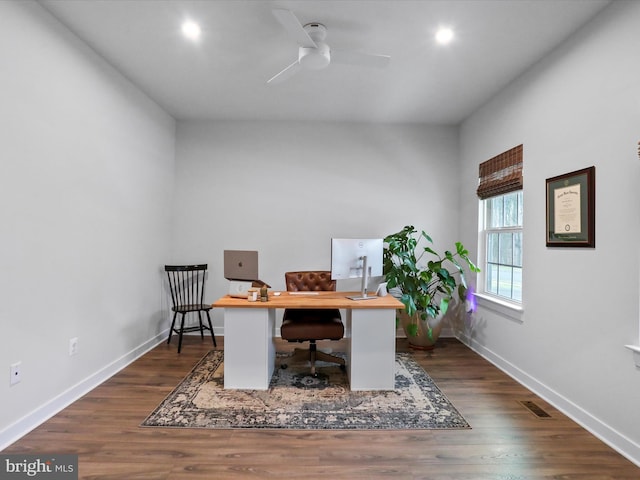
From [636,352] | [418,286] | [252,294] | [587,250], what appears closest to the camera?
[636,352]

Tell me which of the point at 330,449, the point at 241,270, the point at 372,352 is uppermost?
the point at 241,270

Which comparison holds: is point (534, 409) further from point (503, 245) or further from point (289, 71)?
point (289, 71)

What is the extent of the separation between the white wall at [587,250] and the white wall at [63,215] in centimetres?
362

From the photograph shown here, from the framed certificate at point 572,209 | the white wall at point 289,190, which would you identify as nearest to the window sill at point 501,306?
the framed certificate at point 572,209

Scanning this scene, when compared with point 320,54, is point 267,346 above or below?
below

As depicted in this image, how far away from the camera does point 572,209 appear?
2.51 meters

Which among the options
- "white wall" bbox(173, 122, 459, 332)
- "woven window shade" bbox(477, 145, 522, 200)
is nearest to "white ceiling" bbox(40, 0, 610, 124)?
"white wall" bbox(173, 122, 459, 332)

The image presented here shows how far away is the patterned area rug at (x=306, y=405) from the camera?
92.5 inches

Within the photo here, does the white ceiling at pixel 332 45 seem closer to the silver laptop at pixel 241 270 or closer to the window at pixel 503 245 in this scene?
the window at pixel 503 245

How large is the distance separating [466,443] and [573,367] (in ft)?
3.33

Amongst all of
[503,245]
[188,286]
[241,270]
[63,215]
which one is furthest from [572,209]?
[188,286]

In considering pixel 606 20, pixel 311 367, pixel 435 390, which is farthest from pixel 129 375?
pixel 606 20

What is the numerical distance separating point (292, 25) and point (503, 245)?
288 centimetres

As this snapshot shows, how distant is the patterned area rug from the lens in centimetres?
235
